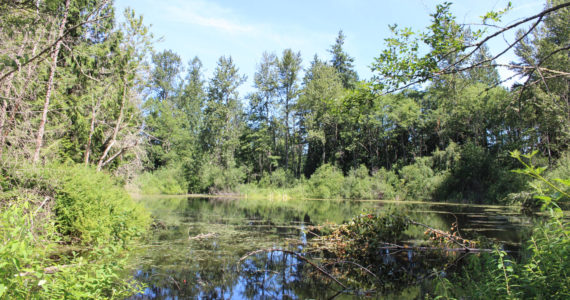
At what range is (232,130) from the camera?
1667 inches

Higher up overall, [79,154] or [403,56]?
[403,56]

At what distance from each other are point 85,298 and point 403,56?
4762mm

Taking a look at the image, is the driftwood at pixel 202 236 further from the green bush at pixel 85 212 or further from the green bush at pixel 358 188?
the green bush at pixel 358 188

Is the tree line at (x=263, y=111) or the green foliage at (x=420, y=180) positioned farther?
the green foliage at (x=420, y=180)

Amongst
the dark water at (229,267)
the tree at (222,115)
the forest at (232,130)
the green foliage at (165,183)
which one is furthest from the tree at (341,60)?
the dark water at (229,267)

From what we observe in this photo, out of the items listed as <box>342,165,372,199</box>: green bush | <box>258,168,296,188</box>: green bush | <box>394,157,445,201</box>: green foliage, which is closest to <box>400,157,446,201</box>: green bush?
<box>394,157,445,201</box>: green foliage

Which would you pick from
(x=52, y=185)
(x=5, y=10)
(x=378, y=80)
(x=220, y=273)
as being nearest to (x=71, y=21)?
(x=52, y=185)

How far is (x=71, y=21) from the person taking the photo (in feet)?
40.8

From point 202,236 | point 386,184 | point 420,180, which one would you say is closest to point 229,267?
point 202,236

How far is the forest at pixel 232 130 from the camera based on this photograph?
4.14m

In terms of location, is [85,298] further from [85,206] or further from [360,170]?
[360,170]

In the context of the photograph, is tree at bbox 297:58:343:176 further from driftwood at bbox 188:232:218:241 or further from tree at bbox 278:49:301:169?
driftwood at bbox 188:232:218:241

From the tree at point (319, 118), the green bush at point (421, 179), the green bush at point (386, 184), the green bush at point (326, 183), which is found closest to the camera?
the green bush at point (421, 179)

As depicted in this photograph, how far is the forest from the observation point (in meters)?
4.14
